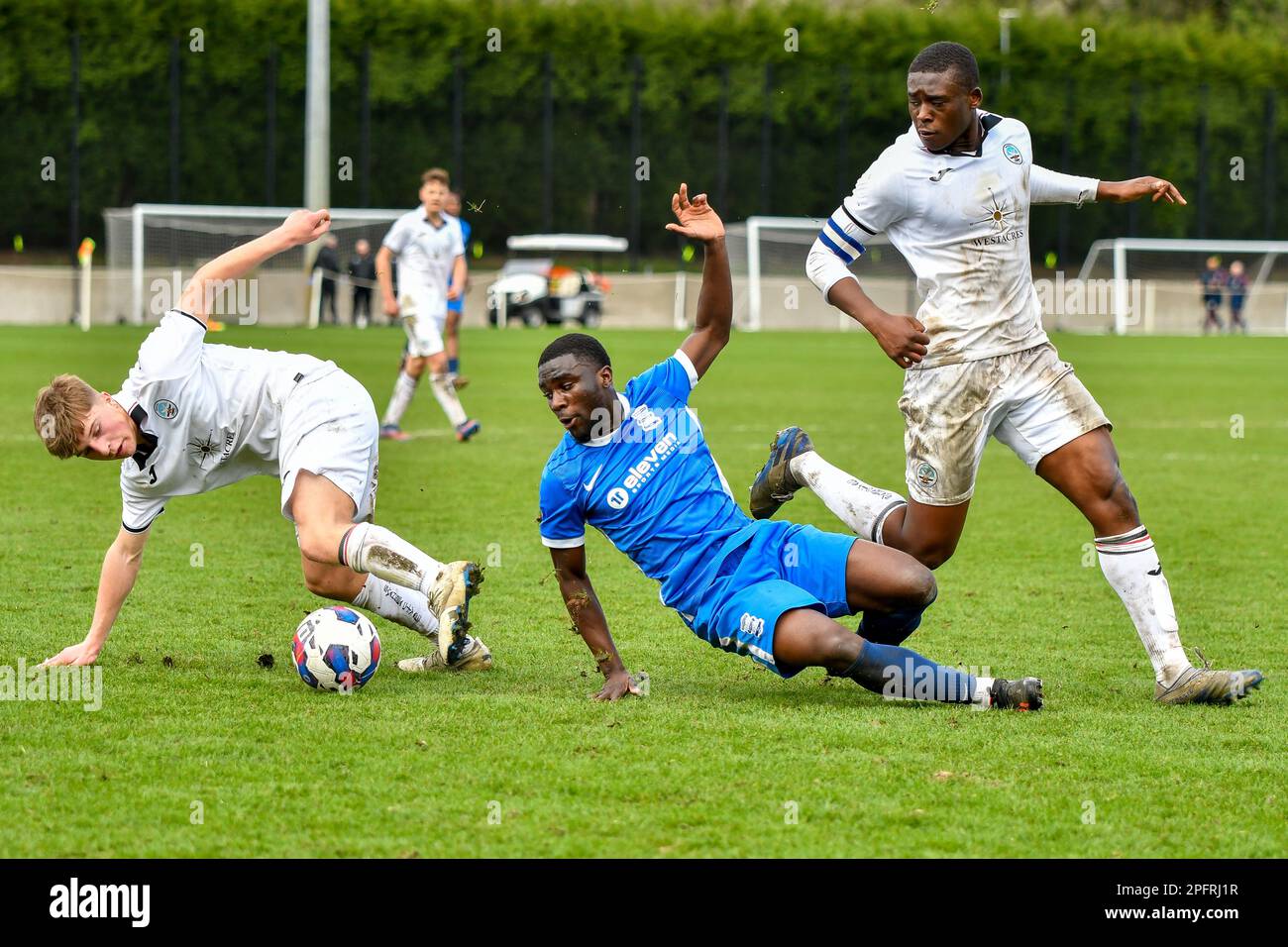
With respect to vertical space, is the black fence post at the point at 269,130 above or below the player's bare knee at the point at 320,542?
above

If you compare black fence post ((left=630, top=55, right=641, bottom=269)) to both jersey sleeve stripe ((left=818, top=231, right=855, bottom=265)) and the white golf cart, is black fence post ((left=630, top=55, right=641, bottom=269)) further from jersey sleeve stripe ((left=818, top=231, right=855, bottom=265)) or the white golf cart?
jersey sleeve stripe ((left=818, top=231, right=855, bottom=265))

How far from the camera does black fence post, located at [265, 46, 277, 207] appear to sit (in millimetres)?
38406

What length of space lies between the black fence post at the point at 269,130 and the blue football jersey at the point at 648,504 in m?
34.2

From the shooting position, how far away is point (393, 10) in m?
40.0

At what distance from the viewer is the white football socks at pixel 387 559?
5.52m

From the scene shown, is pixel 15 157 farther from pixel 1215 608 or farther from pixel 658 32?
pixel 1215 608

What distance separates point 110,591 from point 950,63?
3538 mm

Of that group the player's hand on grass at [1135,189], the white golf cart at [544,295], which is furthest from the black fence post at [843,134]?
the player's hand on grass at [1135,189]

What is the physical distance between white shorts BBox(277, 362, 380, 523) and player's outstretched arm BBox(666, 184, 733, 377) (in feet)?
4.04

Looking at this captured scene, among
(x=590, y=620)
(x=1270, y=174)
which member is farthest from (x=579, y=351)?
(x=1270, y=174)

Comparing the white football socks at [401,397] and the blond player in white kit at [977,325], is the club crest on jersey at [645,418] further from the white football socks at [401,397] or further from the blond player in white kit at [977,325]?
the white football socks at [401,397]

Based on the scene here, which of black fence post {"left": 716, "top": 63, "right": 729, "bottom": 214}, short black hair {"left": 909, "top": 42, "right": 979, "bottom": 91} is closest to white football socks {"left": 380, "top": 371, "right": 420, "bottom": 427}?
short black hair {"left": 909, "top": 42, "right": 979, "bottom": 91}

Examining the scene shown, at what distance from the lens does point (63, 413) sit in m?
5.38
